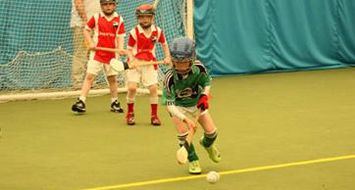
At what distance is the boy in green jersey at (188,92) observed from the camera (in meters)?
5.32

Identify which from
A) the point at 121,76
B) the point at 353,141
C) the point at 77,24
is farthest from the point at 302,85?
the point at 353,141

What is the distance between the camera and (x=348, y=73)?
1201 centimetres

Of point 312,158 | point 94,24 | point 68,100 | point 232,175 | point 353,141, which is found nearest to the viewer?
point 232,175

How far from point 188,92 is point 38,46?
195 inches

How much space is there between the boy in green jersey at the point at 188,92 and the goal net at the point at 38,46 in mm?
4381

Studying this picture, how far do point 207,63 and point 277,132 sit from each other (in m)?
4.72

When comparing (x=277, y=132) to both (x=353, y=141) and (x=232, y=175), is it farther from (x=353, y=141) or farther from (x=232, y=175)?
(x=232, y=175)

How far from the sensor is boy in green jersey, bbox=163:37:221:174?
210 inches

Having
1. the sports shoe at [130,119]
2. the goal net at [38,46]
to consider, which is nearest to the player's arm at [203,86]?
the sports shoe at [130,119]

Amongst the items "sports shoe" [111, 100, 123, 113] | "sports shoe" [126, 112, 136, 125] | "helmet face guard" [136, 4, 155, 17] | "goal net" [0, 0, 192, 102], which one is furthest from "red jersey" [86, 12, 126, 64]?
"goal net" [0, 0, 192, 102]

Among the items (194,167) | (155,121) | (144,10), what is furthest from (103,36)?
(194,167)

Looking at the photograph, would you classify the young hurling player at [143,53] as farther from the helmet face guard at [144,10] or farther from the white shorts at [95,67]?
the white shorts at [95,67]

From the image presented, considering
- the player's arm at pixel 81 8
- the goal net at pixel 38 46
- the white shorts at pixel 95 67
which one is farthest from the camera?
the goal net at pixel 38 46

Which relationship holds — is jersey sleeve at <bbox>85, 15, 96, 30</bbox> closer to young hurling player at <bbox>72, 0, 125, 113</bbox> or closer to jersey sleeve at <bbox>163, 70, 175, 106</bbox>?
young hurling player at <bbox>72, 0, 125, 113</bbox>
